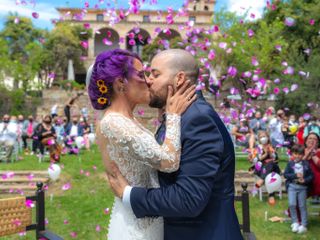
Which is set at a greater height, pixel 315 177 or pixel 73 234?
pixel 315 177

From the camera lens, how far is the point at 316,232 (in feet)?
23.4

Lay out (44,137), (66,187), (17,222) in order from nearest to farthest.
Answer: (17,222) < (66,187) < (44,137)

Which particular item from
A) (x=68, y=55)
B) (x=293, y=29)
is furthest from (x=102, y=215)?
(x=68, y=55)

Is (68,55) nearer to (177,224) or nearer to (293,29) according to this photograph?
(293,29)

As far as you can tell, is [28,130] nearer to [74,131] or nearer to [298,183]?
[74,131]

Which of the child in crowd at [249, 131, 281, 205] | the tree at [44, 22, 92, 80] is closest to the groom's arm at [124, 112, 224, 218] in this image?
the child in crowd at [249, 131, 281, 205]

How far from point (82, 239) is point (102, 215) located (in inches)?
48.7

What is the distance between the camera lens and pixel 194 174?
187 cm

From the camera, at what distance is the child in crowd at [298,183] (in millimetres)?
7152

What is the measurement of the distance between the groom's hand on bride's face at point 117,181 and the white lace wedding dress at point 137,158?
3 centimetres

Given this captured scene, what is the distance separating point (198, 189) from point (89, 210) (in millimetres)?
6892

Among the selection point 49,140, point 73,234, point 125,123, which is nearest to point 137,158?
point 125,123

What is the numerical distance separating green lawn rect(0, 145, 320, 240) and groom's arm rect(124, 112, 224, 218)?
521 cm

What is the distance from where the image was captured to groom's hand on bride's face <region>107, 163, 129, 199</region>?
7.30 feet
